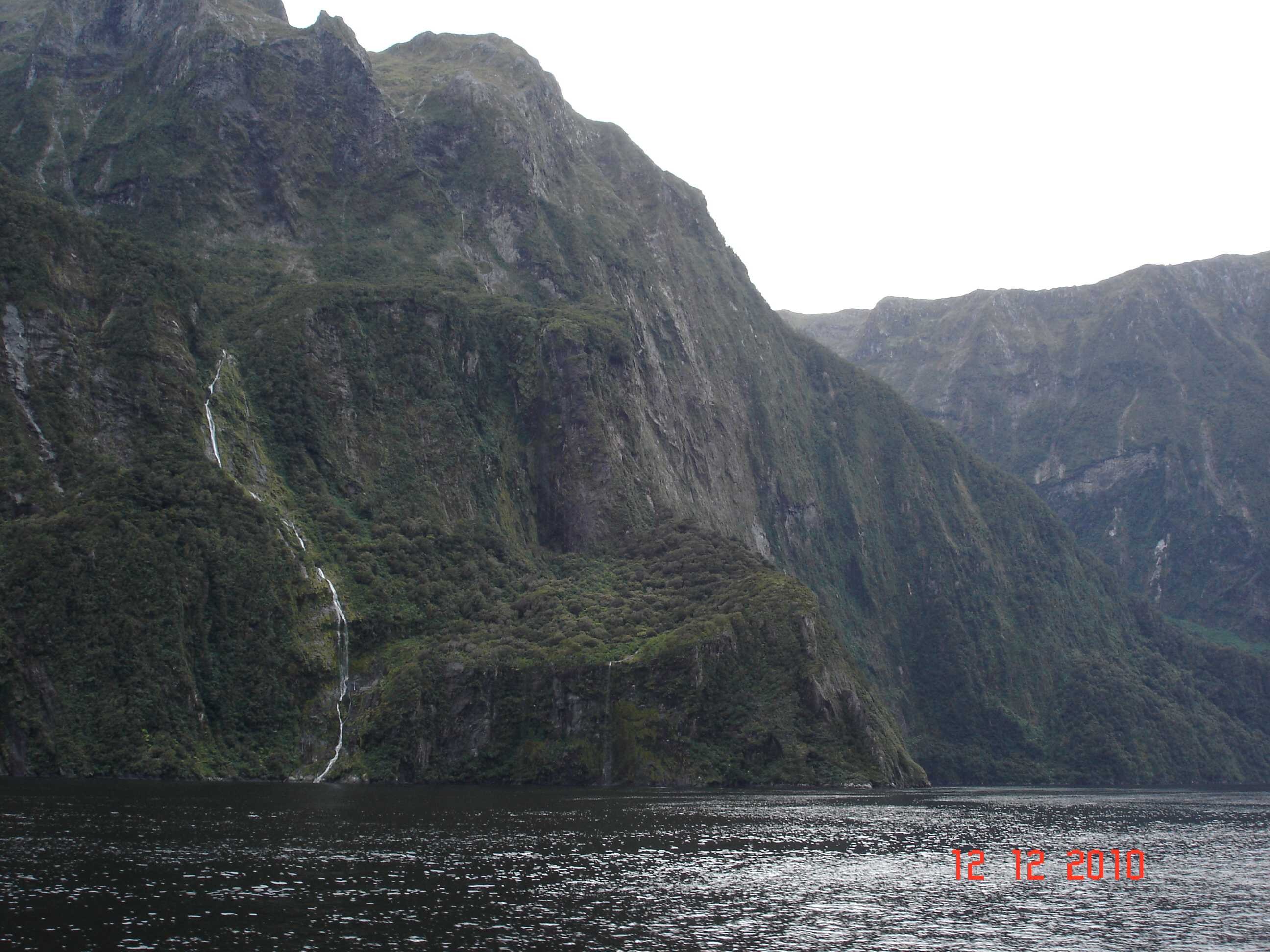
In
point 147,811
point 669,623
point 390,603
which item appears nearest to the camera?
point 147,811

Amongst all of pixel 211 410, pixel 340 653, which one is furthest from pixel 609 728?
pixel 211 410

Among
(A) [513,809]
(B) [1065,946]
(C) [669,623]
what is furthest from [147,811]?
(C) [669,623]

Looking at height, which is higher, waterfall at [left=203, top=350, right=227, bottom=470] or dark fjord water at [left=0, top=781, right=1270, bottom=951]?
waterfall at [left=203, top=350, right=227, bottom=470]

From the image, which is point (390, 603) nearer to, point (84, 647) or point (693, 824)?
point (84, 647)
